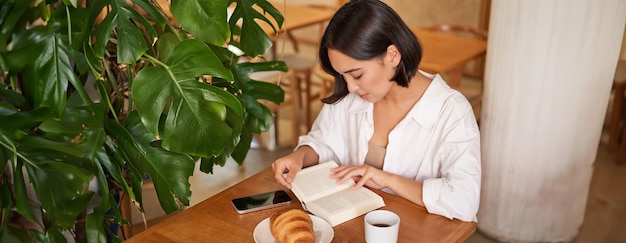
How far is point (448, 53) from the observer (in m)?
3.55

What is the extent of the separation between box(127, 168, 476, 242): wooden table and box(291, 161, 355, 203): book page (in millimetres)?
37

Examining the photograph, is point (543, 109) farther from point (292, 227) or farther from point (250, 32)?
point (292, 227)

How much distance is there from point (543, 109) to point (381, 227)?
141 cm

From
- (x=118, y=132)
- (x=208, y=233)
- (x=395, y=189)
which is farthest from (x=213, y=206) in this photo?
(x=395, y=189)

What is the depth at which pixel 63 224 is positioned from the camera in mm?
1793

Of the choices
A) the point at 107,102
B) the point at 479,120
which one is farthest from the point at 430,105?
the point at 479,120

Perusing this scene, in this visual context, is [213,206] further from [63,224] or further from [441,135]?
[441,135]

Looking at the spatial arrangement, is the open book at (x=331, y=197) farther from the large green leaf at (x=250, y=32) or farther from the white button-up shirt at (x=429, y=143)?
the large green leaf at (x=250, y=32)

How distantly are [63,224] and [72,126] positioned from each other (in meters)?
0.26

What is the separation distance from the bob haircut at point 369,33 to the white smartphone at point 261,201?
43 cm

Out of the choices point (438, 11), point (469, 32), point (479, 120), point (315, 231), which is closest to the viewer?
point (315, 231)

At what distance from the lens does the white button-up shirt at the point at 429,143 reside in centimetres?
179

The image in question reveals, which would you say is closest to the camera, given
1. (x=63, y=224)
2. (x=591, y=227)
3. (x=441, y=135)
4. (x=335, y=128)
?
(x=63, y=224)

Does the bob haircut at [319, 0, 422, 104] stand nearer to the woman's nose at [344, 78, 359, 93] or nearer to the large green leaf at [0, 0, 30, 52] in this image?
the woman's nose at [344, 78, 359, 93]
